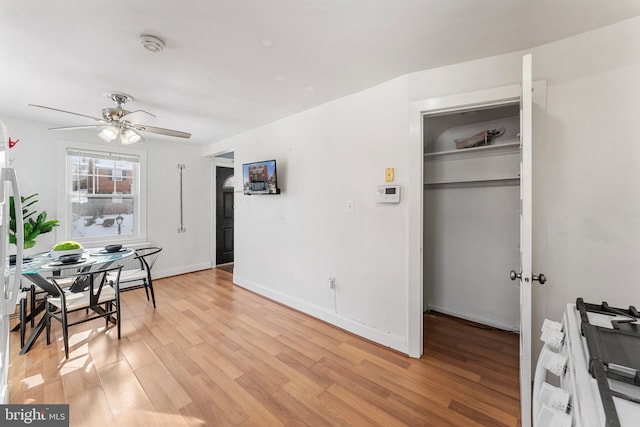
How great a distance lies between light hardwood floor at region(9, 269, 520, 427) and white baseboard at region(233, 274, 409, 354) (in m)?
0.08

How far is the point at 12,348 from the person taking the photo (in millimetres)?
2346

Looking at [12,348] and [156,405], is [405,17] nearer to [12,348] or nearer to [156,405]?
[156,405]

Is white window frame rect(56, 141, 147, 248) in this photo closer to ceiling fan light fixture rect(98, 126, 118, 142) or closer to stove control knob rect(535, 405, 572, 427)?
ceiling fan light fixture rect(98, 126, 118, 142)

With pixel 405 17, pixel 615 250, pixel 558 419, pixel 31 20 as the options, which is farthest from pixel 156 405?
pixel 615 250

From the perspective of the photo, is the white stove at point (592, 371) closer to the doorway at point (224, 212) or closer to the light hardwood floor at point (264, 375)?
the light hardwood floor at point (264, 375)

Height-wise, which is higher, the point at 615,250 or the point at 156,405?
the point at 615,250

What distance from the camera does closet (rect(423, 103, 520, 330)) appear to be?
271 cm

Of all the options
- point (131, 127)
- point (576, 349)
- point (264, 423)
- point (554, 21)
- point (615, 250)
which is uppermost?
point (554, 21)

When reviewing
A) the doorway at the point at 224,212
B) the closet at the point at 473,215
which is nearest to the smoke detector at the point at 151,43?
the closet at the point at 473,215

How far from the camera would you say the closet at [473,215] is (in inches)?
107

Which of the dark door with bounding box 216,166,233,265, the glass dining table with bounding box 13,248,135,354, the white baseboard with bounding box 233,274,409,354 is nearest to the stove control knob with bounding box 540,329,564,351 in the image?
the white baseboard with bounding box 233,274,409,354

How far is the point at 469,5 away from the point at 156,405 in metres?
3.03

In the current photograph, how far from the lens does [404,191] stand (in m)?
2.30

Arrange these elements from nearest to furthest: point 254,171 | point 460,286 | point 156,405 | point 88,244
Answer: point 156,405, point 460,286, point 254,171, point 88,244
